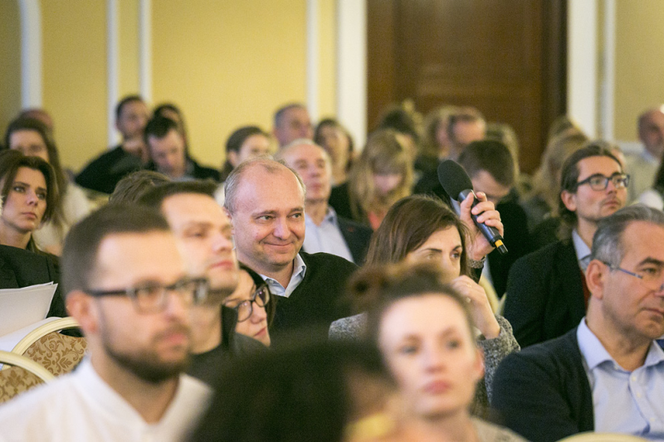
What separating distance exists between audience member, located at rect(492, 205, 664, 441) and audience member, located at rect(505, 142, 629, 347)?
70cm

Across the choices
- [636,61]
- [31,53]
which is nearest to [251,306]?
[31,53]

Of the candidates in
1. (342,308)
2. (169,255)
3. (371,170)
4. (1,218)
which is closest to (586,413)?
(342,308)

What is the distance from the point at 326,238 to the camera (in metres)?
4.10

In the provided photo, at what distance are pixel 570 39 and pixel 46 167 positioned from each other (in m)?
6.22

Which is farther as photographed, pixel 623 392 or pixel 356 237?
pixel 356 237

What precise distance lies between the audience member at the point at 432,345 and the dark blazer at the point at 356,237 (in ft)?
7.83

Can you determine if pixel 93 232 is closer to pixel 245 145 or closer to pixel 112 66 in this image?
pixel 245 145

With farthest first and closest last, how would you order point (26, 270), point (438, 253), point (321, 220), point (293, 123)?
point (293, 123) < point (321, 220) < point (26, 270) < point (438, 253)

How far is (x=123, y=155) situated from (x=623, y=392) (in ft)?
14.6

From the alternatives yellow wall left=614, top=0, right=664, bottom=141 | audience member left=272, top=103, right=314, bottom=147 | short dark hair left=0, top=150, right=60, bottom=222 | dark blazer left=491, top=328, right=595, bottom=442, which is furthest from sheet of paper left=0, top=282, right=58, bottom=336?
yellow wall left=614, top=0, right=664, bottom=141

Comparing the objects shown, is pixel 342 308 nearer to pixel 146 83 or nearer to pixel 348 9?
pixel 146 83

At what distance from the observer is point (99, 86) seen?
669 centimetres

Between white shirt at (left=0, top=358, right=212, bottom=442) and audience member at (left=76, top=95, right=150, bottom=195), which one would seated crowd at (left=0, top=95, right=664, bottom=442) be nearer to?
white shirt at (left=0, top=358, right=212, bottom=442)

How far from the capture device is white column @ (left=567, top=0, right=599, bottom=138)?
841 cm
